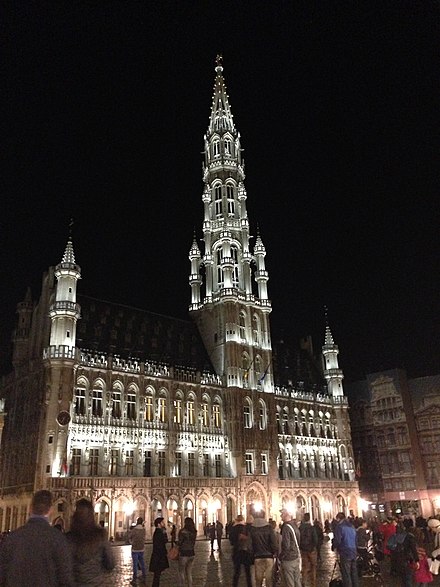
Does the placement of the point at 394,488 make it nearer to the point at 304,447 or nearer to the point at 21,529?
the point at 304,447

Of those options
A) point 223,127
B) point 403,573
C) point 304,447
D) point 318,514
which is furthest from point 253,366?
point 403,573

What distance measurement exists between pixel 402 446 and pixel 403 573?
66.7m

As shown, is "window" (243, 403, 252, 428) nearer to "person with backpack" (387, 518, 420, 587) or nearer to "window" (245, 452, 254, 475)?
"window" (245, 452, 254, 475)

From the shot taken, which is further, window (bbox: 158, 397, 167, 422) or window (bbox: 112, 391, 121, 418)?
window (bbox: 158, 397, 167, 422)

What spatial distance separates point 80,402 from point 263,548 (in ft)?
127

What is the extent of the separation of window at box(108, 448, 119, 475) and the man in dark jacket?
126 ft

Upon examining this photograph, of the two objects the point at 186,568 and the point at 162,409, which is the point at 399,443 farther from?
the point at 186,568

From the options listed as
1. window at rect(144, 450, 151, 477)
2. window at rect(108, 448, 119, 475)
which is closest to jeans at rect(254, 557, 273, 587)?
window at rect(108, 448, 119, 475)

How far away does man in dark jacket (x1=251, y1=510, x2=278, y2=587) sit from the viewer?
12.7 metres

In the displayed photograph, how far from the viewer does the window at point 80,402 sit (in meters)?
48.1

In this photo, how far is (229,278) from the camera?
66.1m

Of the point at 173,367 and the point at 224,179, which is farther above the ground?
the point at 224,179

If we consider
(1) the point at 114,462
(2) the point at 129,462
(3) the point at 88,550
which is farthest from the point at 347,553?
(2) the point at 129,462

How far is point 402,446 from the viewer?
7381 cm
